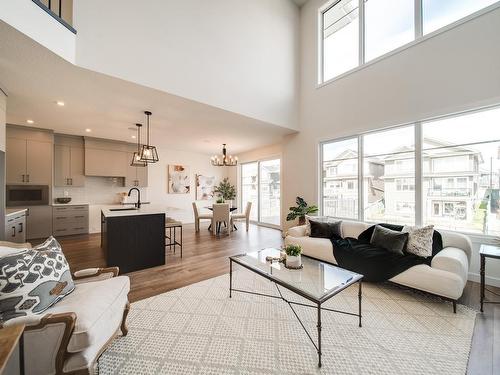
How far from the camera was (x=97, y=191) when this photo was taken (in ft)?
20.4

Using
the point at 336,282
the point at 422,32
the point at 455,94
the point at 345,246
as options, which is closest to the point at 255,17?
the point at 422,32

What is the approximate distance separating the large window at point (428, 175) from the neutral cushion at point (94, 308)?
4.30m

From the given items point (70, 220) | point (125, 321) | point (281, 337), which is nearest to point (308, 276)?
point (281, 337)

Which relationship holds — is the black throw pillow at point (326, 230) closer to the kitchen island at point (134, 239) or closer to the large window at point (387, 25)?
the kitchen island at point (134, 239)

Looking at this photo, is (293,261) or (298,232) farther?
(298,232)

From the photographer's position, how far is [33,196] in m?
5.04

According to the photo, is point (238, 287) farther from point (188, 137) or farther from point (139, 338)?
point (188, 137)

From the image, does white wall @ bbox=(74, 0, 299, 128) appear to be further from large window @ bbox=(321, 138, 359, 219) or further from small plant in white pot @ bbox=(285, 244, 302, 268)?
small plant in white pot @ bbox=(285, 244, 302, 268)

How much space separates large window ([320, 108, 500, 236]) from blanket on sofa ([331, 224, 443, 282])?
26.5 inches

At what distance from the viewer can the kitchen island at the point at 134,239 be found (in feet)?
10.3

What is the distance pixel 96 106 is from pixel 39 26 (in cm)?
174

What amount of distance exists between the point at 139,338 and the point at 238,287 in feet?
4.02

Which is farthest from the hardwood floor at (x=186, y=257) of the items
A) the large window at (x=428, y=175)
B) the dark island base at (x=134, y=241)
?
the large window at (x=428, y=175)

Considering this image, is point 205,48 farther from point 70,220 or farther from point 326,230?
point 70,220
